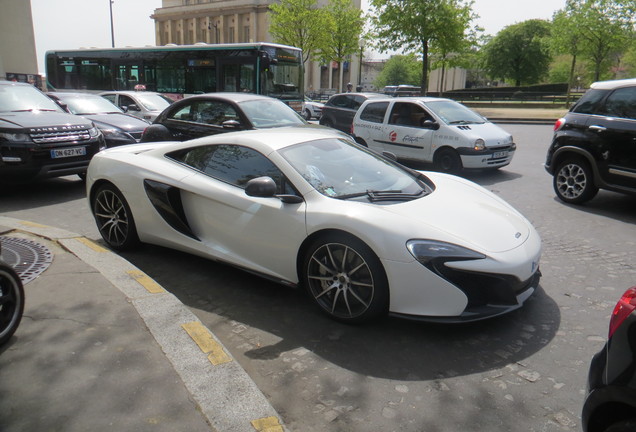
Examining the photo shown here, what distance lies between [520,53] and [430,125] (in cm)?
6046

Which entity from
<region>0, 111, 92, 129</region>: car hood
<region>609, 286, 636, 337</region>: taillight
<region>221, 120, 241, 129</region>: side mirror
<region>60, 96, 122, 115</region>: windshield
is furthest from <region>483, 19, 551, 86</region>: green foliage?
<region>609, 286, 636, 337</region>: taillight

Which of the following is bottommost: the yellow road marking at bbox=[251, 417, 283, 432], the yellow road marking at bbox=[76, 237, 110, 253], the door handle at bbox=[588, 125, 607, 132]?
the yellow road marking at bbox=[76, 237, 110, 253]

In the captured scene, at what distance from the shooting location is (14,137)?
7148 mm

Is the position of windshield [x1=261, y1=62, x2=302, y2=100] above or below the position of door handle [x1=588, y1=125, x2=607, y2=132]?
above

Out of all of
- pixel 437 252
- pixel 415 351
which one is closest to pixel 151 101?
pixel 437 252

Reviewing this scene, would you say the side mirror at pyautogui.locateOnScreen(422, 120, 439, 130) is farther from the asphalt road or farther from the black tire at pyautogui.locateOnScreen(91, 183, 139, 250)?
the black tire at pyautogui.locateOnScreen(91, 183, 139, 250)

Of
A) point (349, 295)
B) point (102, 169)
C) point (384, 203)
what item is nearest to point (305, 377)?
point (349, 295)

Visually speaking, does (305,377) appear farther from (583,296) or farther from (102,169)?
(102,169)

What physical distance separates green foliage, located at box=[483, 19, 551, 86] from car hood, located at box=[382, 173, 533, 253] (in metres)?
65.8

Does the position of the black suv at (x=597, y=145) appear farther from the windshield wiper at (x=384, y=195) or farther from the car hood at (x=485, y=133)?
the windshield wiper at (x=384, y=195)

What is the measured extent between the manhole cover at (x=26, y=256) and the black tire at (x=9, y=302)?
0.94m

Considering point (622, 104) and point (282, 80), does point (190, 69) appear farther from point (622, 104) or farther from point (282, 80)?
point (622, 104)

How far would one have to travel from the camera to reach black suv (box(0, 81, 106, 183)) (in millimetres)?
7145

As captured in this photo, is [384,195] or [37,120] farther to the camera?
[37,120]
